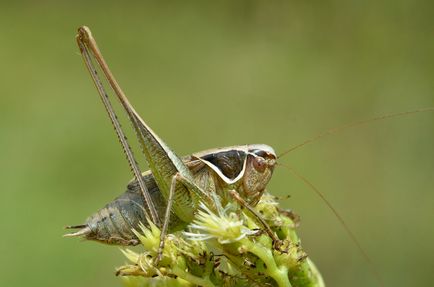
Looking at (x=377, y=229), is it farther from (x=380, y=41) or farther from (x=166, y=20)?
(x=166, y=20)

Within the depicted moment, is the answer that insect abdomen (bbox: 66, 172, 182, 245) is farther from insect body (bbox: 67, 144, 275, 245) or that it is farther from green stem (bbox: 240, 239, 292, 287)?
green stem (bbox: 240, 239, 292, 287)

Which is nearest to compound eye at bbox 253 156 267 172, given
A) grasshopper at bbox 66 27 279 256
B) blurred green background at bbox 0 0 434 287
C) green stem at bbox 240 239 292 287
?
grasshopper at bbox 66 27 279 256

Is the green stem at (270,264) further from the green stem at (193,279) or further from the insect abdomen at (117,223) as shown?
the insect abdomen at (117,223)

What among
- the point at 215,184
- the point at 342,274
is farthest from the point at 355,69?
the point at 215,184

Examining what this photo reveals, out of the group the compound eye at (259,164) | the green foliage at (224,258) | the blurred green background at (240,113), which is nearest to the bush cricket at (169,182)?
the compound eye at (259,164)

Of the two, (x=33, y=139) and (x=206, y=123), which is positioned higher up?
Answer: (x=33, y=139)

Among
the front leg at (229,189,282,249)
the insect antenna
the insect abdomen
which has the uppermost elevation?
the insect abdomen
